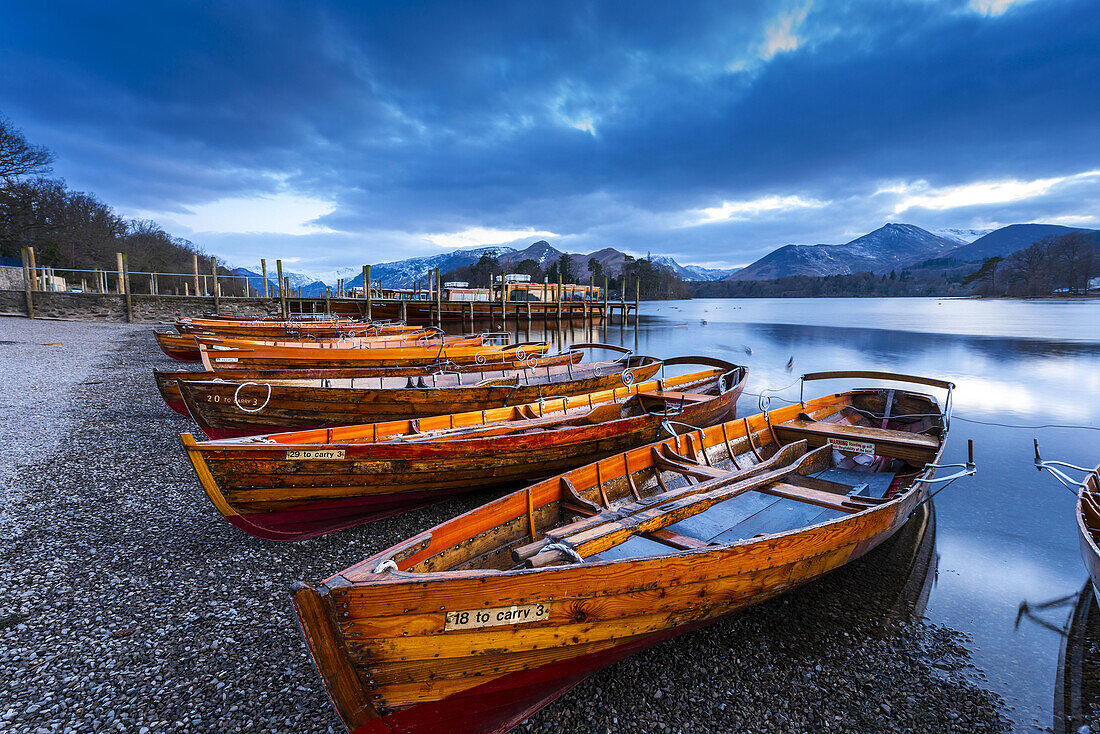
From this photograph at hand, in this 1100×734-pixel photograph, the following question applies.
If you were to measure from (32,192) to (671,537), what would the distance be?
52124 mm

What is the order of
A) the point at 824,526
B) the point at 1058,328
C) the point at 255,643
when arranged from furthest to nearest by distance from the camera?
the point at 1058,328 → the point at 824,526 → the point at 255,643

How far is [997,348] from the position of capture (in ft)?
99.5

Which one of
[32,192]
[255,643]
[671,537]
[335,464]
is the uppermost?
[32,192]

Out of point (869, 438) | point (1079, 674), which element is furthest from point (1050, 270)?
point (1079, 674)

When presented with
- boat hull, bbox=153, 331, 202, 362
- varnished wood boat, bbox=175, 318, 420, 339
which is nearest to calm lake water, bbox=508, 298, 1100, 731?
varnished wood boat, bbox=175, 318, 420, 339

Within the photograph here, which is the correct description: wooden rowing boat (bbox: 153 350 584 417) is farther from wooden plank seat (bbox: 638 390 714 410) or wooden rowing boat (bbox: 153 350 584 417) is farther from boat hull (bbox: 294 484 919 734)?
boat hull (bbox: 294 484 919 734)

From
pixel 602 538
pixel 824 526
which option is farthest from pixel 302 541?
pixel 824 526

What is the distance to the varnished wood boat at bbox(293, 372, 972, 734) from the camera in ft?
8.15

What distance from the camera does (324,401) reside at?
26.6 feet

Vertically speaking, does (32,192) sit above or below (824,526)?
above

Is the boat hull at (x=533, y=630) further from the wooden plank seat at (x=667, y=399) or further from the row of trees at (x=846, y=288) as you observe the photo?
the row of trees at (x=846, y=288)

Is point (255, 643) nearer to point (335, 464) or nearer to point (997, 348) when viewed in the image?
point (335, 464)

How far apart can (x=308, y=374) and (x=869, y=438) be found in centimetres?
912

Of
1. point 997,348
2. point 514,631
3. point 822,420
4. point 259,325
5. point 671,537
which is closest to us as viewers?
point 514,631
